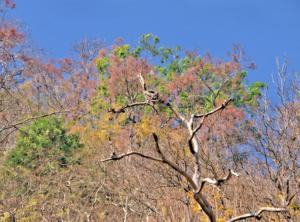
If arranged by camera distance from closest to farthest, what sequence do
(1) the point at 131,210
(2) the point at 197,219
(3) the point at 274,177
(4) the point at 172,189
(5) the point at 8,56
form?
(2) the point at 197,219, (3) the point at 274,177, (4) the point at 172,189, (1) the point at 131,210, (5) the point at 8,56

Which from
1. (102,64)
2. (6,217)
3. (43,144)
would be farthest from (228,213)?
(102,64)

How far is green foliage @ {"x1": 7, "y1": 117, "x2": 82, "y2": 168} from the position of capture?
52.0 feet

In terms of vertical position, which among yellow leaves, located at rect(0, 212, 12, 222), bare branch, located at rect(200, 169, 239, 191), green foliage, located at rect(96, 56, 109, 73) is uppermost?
green foliage, located at rect(96, 56, 109, 73)

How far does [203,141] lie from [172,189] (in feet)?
5.56

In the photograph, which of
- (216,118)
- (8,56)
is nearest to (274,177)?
(216,118)

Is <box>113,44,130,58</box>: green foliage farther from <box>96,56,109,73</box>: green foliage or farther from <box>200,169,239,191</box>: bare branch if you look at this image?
<box>200,169,239,191</box>: bare branch

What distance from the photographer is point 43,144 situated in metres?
16.3

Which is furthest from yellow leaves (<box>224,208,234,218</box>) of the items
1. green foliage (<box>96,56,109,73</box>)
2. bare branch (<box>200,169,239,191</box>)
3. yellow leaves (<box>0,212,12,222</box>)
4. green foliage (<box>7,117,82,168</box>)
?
green foliage (<box>96,56,109,73</box>)

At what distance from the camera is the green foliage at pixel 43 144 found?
52.0 feet

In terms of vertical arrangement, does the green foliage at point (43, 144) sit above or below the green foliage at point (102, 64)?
below

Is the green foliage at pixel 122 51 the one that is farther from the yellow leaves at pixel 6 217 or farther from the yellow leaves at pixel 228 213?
the yellow leaves at pixel 228 213

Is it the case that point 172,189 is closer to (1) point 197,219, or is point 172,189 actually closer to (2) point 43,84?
(1) point 197,219

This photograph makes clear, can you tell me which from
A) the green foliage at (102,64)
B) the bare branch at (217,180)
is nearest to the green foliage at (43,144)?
the green foliage at (102,64)

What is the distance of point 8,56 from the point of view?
12383 mm
